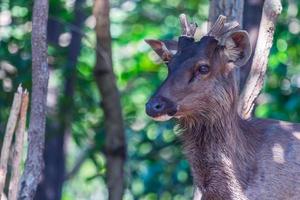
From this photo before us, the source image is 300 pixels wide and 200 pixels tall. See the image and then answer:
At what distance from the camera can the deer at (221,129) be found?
26.5 ft

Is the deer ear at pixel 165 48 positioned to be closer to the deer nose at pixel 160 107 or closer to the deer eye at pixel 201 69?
the deer eye at pixel 201 69

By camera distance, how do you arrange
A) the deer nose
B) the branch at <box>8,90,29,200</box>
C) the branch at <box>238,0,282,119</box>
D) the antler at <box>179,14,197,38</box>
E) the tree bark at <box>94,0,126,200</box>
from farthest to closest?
the tree bark at <box>94,0,126,200</box>, the branch at <box>238,0,282,119</box>, the antler at <box>179,14,197,38</box>, the branch at <box>8,90,29,200</box>, the deer nose

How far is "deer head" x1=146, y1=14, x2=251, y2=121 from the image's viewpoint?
26.3 feet

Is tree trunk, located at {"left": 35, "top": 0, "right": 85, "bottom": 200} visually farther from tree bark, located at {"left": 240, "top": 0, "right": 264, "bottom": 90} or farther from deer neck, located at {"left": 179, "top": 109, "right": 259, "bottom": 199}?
deer neck, located at {"left": 179, "top": 109, "right": 259, "bottom": 199}

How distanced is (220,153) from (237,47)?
2.42 ft

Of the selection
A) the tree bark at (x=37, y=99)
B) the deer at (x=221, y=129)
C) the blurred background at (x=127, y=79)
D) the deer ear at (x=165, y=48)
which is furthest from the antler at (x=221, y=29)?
the blurred background at (x=127, y=79)

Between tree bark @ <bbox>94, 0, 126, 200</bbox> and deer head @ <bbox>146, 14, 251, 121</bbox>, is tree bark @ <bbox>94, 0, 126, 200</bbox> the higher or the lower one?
the lower one

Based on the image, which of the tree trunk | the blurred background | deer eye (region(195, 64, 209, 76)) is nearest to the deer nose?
deer eye (region(195, 64, 209, 76))

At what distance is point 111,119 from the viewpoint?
1107 centimetres

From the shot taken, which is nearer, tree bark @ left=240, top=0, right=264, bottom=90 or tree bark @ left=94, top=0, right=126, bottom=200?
tree bark @ left=240, top=0, right=264, bottom=90

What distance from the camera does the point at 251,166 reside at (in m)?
8.28

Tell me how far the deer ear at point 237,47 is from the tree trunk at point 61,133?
3675mm

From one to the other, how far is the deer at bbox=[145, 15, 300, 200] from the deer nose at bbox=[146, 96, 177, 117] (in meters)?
0.01

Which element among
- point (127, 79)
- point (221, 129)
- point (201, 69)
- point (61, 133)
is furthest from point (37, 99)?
point (127, 79)
